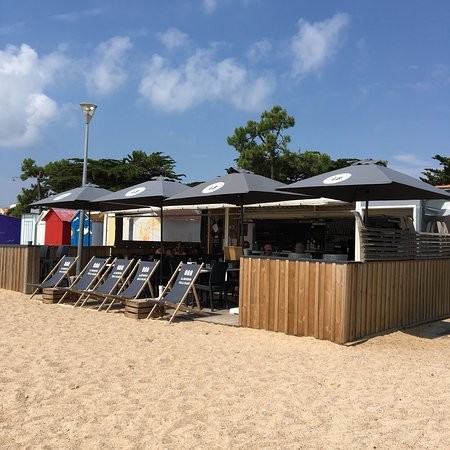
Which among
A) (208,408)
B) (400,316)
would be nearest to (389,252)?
(400,316)

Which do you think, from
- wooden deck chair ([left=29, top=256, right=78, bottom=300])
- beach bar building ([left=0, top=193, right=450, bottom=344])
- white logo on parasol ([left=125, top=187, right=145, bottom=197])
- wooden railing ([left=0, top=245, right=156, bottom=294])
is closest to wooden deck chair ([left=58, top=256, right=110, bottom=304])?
wooden deck chair ([left=29, top=256, right=78, bottom=300])

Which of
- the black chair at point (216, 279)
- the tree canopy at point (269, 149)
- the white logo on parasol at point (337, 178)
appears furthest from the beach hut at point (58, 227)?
the white logo on parasol at point (337, 178)

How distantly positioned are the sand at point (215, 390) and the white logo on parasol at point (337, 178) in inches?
77.0

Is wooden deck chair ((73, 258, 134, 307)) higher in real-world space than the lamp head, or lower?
lower

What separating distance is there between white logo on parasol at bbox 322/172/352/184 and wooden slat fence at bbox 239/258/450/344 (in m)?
1.05

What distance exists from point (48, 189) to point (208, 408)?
34.5 m

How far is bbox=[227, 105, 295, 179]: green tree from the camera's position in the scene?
913 inches

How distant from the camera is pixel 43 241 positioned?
71.6ft

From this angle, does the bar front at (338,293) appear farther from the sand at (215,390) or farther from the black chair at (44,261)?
the black chair at (44,261)

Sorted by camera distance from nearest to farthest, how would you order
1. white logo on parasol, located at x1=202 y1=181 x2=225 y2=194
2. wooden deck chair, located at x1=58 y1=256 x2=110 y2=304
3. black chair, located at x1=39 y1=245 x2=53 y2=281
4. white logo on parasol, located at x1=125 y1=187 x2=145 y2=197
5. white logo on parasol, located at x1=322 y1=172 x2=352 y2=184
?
white logo on parasol, located at x1=322 y1=172 x2=352 y2=184, white logo on parasol, located at x1=202 y1=181 x2=225 y2=194, wooden deck chair, located at x1=58 y1=256 x2=110 y2=304, white logo on parasol, located at x1=125 y1=187 x2=145 y2=197, black chair, located at x1=39 y1=245 x2=53 y2=281

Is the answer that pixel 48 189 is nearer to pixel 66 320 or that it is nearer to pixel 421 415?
pixel 66 320

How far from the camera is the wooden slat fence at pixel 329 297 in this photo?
6184 millimetres

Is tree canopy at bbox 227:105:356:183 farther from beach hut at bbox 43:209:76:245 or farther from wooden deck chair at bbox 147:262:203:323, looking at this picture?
wooden deck chair at bbox 147:262:203:323

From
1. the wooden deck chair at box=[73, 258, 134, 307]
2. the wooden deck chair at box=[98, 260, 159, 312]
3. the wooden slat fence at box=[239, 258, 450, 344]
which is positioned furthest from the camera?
the wooden deck chair at box=[73, 258, 134, 307]
